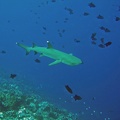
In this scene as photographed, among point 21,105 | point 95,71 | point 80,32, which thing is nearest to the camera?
point 21,105

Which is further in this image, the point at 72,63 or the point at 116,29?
the point at 116,29

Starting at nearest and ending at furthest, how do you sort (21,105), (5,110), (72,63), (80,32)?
(72,63), (5,110), (21,105), (80,32)

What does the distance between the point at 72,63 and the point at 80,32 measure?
16828 centimetres

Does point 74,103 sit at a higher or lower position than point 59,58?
higher

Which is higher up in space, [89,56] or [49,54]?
[89,56]

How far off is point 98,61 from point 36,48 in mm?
177702

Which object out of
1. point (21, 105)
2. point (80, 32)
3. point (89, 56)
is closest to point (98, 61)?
point (89, 56)

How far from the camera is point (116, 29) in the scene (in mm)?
147625

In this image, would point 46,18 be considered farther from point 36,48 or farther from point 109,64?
point 36,48

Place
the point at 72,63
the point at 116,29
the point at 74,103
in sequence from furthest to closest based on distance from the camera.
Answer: the point at 116,29, the point at 74,103, the point at 72,63

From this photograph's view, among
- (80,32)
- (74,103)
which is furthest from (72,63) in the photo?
(80,32)

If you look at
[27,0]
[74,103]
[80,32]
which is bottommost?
[74,103]

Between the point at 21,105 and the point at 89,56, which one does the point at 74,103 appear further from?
the point at 89,56

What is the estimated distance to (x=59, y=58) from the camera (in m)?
6.65
